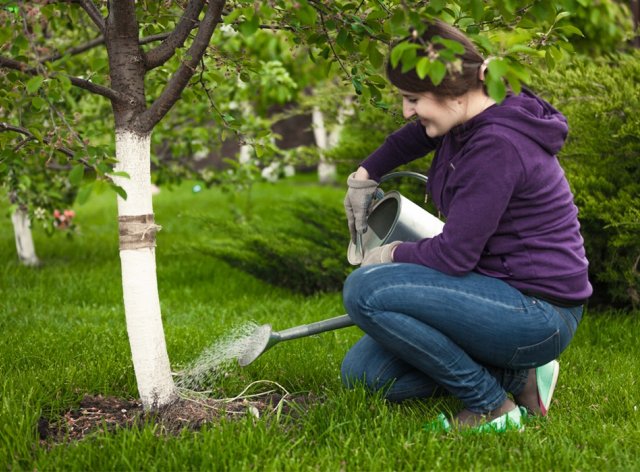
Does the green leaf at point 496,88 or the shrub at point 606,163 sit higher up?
the green leaf at point 496,88

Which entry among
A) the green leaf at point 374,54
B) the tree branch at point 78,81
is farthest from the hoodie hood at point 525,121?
the tree branch at point 78,81

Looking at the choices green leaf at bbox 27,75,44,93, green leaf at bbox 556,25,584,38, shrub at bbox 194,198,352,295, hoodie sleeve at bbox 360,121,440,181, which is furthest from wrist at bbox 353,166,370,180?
shrub at bbox 194,198,352,295

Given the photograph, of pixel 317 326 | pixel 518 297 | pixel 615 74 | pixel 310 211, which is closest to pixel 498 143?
pixel 518 297

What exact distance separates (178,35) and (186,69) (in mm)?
152

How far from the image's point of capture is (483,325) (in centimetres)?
221

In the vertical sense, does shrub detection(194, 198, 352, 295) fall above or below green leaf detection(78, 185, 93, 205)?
below

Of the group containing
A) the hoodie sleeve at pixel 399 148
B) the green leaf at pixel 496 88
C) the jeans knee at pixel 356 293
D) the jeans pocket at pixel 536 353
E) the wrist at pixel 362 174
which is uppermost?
the green leaf at pixel 496 88

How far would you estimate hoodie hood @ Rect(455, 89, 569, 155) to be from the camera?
7.09 feet

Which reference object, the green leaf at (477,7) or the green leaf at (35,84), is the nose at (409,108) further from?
the green leaf at (35,84)

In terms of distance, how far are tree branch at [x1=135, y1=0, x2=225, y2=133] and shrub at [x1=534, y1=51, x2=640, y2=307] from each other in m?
1.97

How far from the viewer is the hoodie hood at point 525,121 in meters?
2.16

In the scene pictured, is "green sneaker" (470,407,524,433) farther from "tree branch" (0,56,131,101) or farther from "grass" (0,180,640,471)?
"tree branch" (0,56,131,101)

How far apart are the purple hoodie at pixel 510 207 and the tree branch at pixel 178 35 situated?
31.8 inches

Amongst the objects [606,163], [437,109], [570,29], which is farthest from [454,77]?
[606,163]
